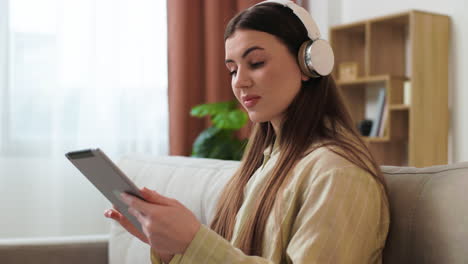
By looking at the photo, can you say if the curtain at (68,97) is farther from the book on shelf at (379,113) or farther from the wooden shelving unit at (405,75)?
the book on shelf at (379,113)

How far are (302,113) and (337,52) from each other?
2.37 meters

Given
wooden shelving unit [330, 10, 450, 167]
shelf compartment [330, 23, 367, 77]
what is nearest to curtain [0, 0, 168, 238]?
shelf compartment [330, 23, 367, 77]

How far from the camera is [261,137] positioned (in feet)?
4.53

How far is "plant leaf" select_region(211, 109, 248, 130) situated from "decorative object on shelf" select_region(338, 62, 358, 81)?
2.08 ft

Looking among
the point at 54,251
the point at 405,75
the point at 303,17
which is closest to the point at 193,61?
the point at 405,75

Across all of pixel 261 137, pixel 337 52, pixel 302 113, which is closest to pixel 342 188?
pixel 302 113

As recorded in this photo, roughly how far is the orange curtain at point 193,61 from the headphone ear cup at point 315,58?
2409 millimetres

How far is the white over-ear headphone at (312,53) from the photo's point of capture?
112cm

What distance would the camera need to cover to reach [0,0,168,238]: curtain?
3.19m

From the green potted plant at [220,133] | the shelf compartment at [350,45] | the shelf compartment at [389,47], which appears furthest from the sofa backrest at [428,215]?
the shelf compartment at [350,45]

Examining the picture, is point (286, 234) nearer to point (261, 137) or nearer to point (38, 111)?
point (261, 137)

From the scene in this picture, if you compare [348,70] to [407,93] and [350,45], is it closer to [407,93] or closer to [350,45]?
[350,45]

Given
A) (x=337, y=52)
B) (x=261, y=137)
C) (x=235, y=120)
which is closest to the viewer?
(x=261, y=137)

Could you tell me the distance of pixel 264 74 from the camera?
114 centimetres
